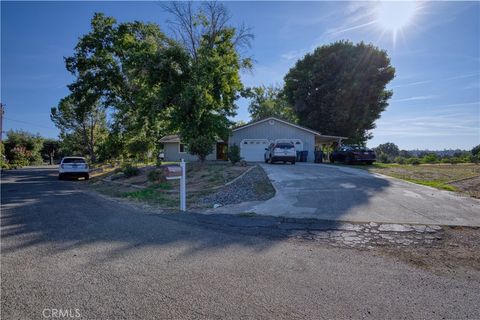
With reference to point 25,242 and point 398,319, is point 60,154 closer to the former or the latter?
point 25,242

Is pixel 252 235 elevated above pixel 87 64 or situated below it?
below

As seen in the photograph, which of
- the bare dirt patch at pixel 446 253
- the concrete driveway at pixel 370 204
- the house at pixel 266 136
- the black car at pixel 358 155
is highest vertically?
the house at pixel 266 136

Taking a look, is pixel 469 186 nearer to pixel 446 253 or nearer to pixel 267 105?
pixel 446 253

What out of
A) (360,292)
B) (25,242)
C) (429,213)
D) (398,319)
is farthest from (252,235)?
(429,213)

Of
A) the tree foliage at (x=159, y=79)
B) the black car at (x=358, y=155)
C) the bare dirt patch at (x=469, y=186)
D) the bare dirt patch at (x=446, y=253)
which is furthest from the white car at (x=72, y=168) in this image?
the bare dirt patch at (x=469, y=186)

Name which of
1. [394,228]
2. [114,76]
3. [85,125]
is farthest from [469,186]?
[85,125]

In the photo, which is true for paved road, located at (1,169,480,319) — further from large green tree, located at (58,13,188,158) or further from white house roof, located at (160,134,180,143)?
white house roof, located at (160,134,180,143)

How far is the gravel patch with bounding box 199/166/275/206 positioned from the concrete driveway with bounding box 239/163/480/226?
0.49m

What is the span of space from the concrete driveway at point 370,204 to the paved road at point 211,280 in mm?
2508

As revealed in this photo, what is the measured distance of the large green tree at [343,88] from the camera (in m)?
30.8

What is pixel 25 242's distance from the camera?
4.57 metres

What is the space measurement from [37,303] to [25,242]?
2.52 metres

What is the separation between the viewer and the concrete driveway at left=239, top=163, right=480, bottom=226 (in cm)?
659

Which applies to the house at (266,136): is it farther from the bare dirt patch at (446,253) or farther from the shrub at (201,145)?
the bare dirt patch at (446,253)
